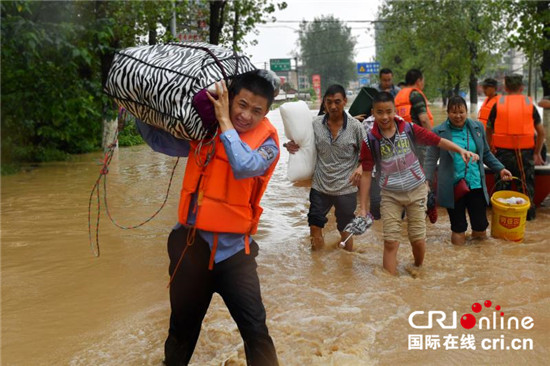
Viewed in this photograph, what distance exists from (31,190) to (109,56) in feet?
16.7

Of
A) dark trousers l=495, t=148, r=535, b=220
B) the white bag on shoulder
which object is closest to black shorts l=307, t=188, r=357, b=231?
the white bag on shoulder

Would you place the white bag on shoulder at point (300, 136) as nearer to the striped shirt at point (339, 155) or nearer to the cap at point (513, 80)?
the striped shirt at point (339, 155)

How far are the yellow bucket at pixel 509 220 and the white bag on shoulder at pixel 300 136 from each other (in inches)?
84.0

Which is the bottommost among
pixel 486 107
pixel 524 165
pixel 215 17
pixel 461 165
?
pixel 524 165

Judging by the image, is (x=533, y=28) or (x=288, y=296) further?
(x=533, y=28)

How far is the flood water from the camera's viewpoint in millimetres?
3477

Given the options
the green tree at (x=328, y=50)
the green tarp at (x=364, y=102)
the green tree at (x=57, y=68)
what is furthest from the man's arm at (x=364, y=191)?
the green tree at (x=328, y=50)

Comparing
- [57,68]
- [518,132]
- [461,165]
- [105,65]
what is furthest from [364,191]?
[105,65]

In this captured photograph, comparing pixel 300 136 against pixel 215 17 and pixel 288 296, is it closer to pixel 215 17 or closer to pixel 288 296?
pixel 288 296

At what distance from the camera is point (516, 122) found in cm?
666

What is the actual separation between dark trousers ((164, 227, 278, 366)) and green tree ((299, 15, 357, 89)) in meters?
73.6

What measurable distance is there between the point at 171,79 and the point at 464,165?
3.95m

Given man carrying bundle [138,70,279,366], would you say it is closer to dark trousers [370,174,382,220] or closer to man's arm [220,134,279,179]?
man's arm [220,134,279,179]

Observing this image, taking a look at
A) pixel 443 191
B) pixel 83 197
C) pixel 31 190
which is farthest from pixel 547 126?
pixel 31 190
